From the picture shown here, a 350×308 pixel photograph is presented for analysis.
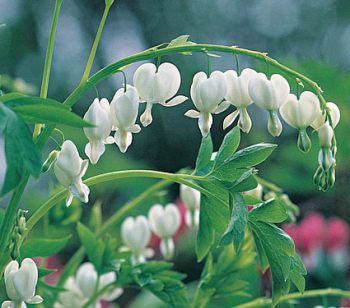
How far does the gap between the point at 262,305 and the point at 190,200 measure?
0.26m

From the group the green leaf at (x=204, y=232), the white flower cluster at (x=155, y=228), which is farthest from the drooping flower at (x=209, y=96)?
the white flower cluster at (x=155, y=228)

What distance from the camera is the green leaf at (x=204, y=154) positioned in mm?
723

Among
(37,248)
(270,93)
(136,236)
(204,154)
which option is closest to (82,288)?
(136,236)

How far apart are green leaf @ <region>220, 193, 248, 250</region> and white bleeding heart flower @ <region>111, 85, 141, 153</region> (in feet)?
0.50

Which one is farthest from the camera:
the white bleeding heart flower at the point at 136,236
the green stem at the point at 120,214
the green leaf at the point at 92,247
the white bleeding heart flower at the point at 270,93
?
the white bleeding heart flower at the point at 136,236

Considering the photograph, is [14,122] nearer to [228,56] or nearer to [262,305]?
[262,305]

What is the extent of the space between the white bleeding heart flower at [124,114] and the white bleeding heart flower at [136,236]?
0.49 m

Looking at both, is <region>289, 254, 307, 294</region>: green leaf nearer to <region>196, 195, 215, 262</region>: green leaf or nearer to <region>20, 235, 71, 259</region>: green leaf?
<region>196, 195, 215, 262</region>: green leaf

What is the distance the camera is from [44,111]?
50 cm

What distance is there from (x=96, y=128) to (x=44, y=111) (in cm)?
13

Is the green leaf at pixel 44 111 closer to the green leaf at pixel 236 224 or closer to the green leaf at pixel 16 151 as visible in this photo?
the green leaf at pixel 16 151

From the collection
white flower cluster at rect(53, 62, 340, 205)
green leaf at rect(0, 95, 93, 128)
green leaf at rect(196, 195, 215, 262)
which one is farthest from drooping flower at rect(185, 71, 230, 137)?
green leaf at rect(0, 95, 93, 128)

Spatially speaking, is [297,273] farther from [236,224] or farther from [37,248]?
[37,248]

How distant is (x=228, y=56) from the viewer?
4551mm
